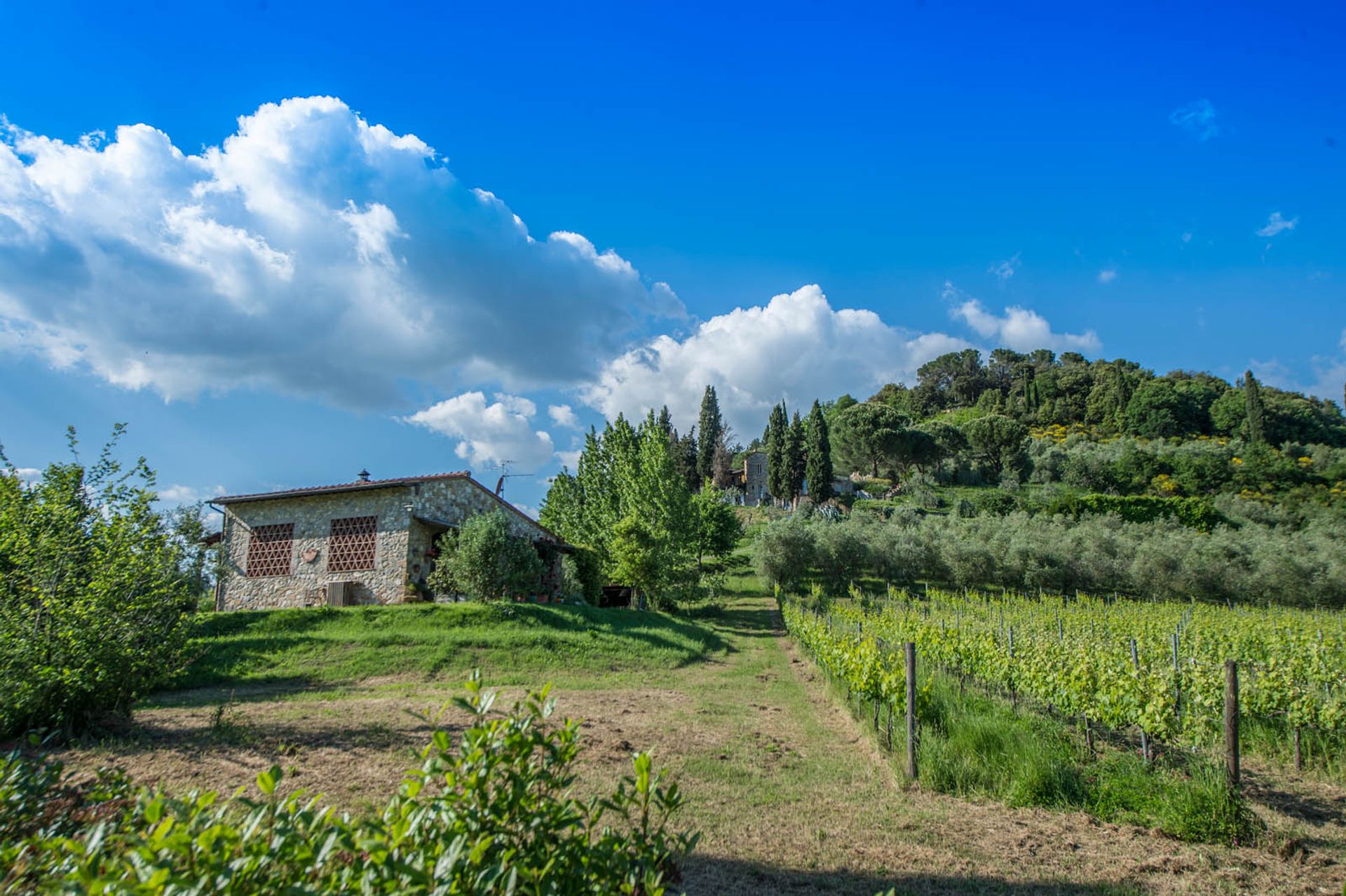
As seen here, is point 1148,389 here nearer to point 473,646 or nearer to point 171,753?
point 473,646

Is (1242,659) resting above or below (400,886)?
below

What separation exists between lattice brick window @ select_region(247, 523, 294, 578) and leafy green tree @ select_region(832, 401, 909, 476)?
155ft

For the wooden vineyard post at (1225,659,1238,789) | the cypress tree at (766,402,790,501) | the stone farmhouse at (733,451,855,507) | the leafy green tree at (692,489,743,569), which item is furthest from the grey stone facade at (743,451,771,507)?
the wooden vineyard post at (1225,659,1238,789)

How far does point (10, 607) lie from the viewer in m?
6.31

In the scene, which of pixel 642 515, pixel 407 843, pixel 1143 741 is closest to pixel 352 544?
pixel 642 515

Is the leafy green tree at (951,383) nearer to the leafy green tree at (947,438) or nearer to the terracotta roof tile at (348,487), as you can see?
the leafy green tree at (947,438)

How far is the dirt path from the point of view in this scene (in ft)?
15.4

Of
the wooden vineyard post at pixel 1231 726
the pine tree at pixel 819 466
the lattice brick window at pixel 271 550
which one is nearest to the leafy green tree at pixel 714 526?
the pine tree at pixel 819 466

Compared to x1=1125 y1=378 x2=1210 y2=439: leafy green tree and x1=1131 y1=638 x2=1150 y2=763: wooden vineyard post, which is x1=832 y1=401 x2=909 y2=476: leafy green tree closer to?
x1=1125 y1=378 x2=1210 y2=439: leafy green tree

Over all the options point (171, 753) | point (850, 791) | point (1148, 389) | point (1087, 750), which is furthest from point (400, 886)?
point (1148, 389)

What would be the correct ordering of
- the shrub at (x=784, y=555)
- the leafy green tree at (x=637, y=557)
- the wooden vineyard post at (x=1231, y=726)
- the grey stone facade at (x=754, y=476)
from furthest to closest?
the grey stone facade at (x=754, y=476) → the shrub at (x=784, y=555) → the leafy green tree at (x=637, y=557) → the wooden vineyard post at (x=1231, y=726)

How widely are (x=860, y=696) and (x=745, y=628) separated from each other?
12.4 m

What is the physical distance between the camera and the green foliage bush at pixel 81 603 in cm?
605

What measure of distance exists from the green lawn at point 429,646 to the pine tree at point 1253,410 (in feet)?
209
